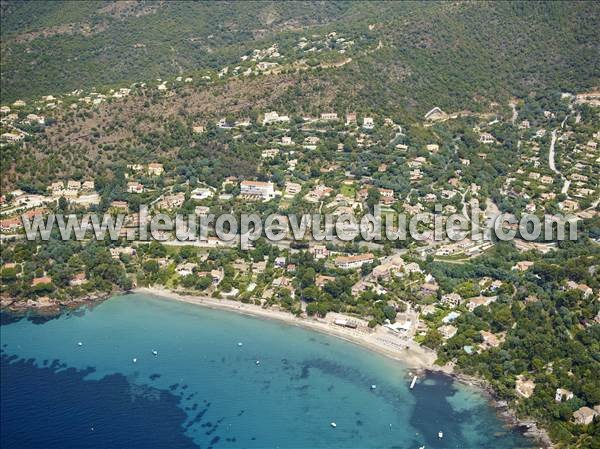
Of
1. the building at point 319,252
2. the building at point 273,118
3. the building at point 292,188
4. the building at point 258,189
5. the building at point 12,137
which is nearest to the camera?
the building at point 319,252

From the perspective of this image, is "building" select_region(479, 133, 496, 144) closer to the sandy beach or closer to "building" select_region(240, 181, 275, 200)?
"building" select_region(240, 181, 275, 200)

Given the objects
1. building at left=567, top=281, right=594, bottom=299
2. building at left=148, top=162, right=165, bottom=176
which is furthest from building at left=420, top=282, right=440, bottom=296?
building at left=148, top=162, right=165, bottom=176

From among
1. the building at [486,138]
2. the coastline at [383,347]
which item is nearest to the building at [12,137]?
the coastline at [383,347]

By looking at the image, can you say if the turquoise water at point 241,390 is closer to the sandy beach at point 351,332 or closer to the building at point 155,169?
the sandy beach at point 351,332

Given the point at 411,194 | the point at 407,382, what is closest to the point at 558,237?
the point at 411,194

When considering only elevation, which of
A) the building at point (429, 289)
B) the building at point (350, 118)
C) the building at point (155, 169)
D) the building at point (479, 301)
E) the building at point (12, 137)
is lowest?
the building at point (479, 301)
